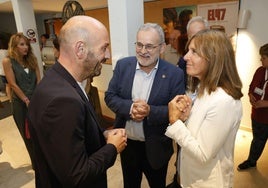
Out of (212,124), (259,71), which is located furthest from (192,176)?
(259,71)

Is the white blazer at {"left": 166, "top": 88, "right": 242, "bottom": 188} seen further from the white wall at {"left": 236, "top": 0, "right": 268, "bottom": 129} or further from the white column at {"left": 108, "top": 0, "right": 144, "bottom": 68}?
the white wall at {"left": 236, "top": 0, "right": 268, "bottom": 129}

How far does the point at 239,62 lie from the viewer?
3324mm

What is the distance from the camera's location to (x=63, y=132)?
77 centimetres

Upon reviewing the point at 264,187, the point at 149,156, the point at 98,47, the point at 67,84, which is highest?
the point at 98,47

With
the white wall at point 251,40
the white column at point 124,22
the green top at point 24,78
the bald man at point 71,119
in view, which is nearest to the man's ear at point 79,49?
the bald man at point 71,119

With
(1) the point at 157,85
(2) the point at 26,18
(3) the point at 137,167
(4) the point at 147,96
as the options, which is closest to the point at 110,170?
(3) the point at 137,167

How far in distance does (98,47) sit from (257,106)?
2.05m

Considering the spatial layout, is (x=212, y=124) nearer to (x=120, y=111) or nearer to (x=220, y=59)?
(x=220, y=59)

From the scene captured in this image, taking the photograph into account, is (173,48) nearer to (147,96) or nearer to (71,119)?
(147,96)

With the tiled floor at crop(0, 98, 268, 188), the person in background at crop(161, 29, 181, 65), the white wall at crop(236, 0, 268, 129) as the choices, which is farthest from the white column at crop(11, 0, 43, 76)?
the white wall at crop(236, 0, 268, 129)

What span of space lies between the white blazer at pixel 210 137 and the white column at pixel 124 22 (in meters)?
1.40

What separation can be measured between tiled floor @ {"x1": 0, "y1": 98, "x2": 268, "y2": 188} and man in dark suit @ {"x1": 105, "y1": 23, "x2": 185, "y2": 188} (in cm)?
87

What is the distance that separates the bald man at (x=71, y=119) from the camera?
77 cm

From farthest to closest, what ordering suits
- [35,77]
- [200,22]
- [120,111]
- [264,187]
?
[35,77]
[264,187]
[200,22]
[120,111]
